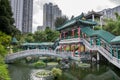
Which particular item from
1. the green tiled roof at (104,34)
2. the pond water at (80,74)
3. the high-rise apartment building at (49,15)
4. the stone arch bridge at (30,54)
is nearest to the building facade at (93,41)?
the green tiled roof at (104,34)

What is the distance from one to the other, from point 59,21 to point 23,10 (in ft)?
100

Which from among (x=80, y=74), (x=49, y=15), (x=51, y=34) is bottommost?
(x=80, y=74)

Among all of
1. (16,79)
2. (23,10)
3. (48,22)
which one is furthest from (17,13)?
(16,79)

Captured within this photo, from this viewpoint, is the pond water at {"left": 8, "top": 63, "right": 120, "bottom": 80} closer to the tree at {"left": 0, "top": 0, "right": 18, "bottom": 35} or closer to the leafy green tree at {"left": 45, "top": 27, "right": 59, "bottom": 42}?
the tree at {"left": 0, "top": 0, "right": 18, "bottom": 35}

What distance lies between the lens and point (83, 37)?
1099 inches

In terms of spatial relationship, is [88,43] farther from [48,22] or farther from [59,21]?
[48,22]

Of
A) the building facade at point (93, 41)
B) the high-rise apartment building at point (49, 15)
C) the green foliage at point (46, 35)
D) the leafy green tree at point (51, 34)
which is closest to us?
the building facade at point (93, 41)

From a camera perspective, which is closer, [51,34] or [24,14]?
[51,34]

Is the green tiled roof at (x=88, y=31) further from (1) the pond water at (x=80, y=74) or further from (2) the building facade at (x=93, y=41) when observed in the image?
(1) the pond water at (x=80, y=74)

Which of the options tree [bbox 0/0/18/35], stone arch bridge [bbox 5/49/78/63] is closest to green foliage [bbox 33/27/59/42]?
stone arch bridge [bbox 5/49/78/63]

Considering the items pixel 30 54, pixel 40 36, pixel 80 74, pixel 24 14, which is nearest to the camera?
pixel 80 74

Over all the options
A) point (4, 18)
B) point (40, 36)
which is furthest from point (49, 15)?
point (4, 18)

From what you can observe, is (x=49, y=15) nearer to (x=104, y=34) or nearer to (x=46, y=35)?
(x=46, y=35)

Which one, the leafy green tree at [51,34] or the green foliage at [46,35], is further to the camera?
the green foliage at [46,35]
